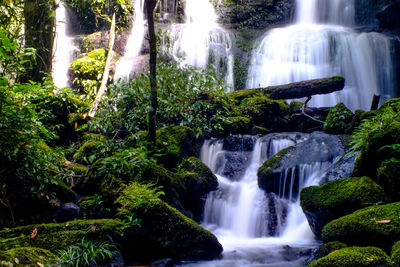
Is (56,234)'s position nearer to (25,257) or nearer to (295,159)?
(25,257)

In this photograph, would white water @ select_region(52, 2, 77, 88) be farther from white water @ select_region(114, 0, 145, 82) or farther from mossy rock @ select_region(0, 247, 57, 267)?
mossy rock @ select_region(0, 247, 57, 267)

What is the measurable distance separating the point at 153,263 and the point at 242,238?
7.48 feet

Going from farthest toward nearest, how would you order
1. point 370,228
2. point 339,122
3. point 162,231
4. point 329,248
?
Result: point 339,122 < point 162,231 < point 329,248 < point 370,228

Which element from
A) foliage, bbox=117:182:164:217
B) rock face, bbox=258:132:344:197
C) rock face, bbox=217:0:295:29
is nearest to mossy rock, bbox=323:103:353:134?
rock face, bbox=258:132:344:197

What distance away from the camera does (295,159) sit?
6.89 metres

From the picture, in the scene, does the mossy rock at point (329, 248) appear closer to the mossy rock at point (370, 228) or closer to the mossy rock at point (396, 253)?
the mossy rock at point (370, 228)

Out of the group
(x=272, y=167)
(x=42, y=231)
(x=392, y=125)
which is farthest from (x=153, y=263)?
(x=392, y=125)

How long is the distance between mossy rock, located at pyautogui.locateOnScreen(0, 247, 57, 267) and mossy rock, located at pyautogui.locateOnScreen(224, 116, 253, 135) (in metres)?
6.51

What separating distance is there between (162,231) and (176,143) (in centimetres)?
281

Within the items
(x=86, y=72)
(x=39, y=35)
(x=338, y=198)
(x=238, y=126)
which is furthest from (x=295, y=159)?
(x=86, y=72)

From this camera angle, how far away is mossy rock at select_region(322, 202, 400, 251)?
352 centimetres

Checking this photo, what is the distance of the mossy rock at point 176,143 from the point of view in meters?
6.27

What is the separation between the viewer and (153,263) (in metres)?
4.06

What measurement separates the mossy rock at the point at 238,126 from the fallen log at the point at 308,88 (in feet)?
5.88
